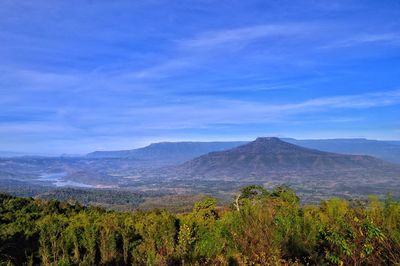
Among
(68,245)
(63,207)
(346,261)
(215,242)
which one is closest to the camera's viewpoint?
(346,261)

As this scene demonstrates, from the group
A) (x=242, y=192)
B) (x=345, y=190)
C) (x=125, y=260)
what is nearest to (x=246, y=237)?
(x=125, y=260)

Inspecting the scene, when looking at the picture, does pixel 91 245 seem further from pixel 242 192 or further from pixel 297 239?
pixel 242 192

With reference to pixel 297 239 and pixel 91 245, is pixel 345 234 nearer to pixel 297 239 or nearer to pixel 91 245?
pixel 297 239

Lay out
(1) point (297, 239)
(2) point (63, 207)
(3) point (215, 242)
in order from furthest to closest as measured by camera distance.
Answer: (2) point (63, 207), (3) point (215, 242), (1) point (297, 239)

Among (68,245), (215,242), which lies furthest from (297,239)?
(68,245)

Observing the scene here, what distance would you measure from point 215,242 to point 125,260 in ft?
17.7

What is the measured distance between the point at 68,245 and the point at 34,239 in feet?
11.4

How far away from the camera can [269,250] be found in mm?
12773

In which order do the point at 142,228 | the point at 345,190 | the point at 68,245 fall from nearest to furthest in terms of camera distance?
the point at 68,245
the point at 142,228
the point at 345,190

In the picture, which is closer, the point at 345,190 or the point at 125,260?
the point at 125,260

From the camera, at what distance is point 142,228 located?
2631 centimetres

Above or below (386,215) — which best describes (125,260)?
below

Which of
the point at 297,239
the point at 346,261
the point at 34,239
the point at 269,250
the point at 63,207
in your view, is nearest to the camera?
the point at 346,261

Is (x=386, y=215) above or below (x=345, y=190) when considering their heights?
above
